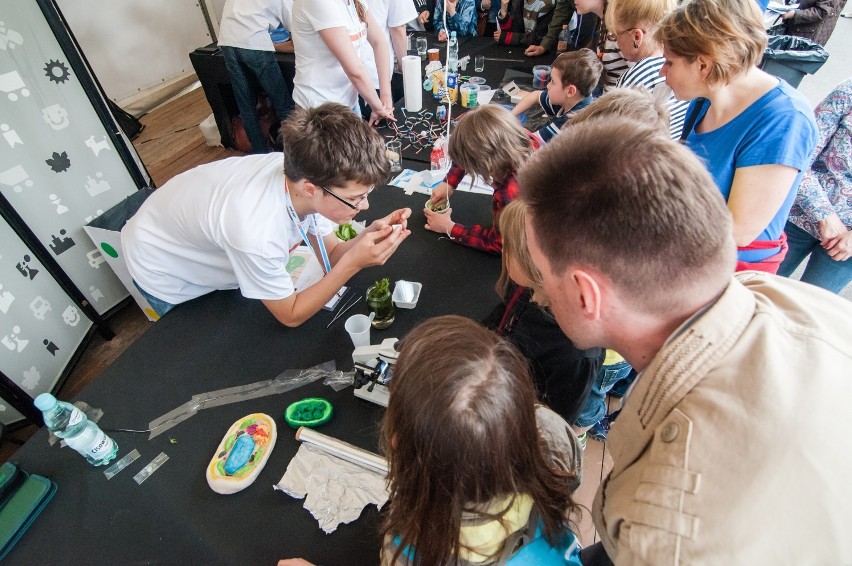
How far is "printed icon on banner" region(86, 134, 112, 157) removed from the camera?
247cm

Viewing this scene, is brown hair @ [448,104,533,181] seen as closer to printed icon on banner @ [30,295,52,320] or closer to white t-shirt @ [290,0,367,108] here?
white t-shirt @ [290,0,367,108]

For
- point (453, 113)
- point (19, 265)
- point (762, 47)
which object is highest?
point (762, 47)

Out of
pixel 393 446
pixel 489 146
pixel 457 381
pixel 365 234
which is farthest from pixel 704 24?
pixel 393 446

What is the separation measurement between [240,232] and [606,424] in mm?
1767

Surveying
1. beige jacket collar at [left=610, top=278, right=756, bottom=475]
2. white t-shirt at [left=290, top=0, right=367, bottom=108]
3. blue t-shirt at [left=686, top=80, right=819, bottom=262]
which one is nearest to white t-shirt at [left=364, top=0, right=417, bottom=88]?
white t-shirt at [left=290, top=0, right=367, bottom=108]

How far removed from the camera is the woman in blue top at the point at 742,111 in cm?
131

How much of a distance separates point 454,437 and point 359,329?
0.75 meters

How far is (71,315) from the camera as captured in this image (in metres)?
2.44

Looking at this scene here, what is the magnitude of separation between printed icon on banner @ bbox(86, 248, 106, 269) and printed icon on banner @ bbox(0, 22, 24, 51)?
1.07m

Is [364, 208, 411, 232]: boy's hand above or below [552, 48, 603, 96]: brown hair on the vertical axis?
below

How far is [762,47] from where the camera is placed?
53.0 inches

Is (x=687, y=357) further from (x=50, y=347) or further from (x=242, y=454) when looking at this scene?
(x=50, y=347)

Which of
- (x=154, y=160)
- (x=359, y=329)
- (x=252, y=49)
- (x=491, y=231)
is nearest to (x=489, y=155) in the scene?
(x=491, y=231)

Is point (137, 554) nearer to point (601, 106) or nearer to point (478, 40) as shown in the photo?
point (601, 106)
